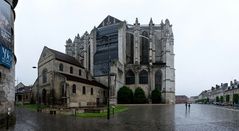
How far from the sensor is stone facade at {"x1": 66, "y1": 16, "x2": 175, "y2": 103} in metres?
78.7

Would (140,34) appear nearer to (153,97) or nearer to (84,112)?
(153,97)

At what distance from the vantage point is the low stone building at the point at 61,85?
48562mm

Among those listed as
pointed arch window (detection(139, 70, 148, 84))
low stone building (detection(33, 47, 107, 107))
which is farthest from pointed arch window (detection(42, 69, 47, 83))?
pointed arch window (detection(139, 70, 148, 84))

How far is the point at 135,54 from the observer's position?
267 ft

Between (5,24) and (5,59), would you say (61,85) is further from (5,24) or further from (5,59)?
(5,24)

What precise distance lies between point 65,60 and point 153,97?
30.4 meters

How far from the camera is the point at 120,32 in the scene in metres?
78.8

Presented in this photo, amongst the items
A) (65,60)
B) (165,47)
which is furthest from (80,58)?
(65,60)

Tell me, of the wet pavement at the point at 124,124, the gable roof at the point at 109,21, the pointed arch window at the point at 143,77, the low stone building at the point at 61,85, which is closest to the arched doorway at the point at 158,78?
the pointed arch window at the point at 143,77

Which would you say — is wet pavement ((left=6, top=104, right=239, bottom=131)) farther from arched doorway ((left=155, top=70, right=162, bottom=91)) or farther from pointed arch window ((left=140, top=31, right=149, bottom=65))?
pointed arch window ((left=140, top=31, right=149, bottom=65))

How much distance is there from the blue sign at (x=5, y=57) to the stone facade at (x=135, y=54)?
2034 inches

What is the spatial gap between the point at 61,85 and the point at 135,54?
36.3 metres

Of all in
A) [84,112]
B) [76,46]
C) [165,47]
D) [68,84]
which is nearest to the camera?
[84,112]

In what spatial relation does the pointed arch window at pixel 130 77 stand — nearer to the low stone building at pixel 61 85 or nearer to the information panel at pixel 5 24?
the low stone building at pixel 61 85
